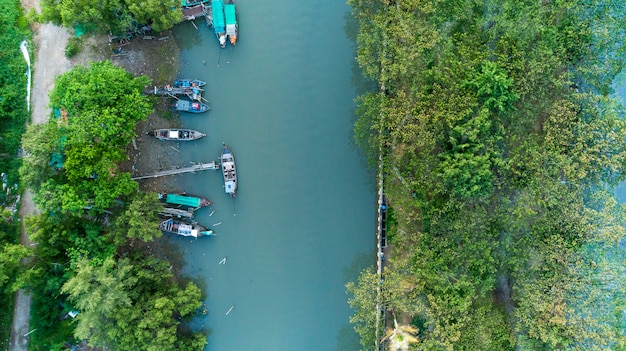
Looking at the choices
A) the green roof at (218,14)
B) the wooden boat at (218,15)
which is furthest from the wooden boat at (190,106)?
the green roof at (218,14)

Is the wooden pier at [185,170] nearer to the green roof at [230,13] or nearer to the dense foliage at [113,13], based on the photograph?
the dense foliage at [113,13]

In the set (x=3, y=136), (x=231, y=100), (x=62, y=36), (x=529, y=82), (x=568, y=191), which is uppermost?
(x=62, y=36)

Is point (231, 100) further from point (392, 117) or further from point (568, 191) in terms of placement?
point (568, 191)

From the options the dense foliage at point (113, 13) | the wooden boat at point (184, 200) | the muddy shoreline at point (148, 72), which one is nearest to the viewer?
the dense foliage at point (113, 13)

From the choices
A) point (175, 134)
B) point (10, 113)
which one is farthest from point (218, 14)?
point (10, 113)

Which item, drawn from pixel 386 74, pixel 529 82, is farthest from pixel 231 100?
pixel 529 82

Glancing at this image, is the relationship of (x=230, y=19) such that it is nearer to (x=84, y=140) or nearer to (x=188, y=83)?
(x=188, y=83)
